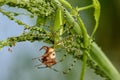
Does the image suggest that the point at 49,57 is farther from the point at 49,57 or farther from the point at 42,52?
the point at 42,52

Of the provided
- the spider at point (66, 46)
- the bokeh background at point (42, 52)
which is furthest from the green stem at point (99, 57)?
the bokeh background at point (42, 52)

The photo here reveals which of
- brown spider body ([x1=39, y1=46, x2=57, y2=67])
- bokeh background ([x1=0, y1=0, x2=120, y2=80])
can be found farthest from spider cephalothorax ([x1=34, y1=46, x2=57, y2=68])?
bokeh background ([x1=0, y1=0, x2=120, y2=80])

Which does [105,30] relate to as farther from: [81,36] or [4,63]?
[81,36]

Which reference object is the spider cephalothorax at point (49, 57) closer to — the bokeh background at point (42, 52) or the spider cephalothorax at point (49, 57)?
the spider cephalothorax at point (49, 57)

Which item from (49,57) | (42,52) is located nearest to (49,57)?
(49,57)

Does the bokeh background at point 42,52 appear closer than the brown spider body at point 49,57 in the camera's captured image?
No

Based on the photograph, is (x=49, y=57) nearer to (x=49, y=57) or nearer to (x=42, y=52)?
(x=49, y=57)

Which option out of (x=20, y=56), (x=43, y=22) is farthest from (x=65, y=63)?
(x=43, y=22)

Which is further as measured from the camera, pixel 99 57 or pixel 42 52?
pixel 42 52

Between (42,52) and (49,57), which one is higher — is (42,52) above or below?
above

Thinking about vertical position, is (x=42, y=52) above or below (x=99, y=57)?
above
